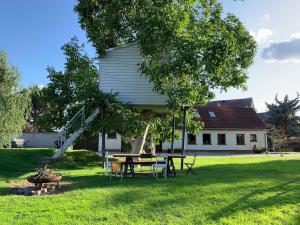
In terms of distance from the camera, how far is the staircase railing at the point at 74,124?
19.2 meters

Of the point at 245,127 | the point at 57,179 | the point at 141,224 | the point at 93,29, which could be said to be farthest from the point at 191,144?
the point at 141,224

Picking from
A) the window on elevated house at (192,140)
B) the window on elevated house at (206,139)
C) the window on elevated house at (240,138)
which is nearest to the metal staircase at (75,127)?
the window on elevated house at (192,140)

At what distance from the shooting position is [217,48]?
17.5 metres

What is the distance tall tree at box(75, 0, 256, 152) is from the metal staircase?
3287mm

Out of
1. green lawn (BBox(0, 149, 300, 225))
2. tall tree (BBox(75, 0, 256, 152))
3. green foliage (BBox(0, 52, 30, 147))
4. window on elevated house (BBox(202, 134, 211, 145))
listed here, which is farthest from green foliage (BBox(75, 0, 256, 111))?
window on elevated house (BBox(202, 134, 211, 145))

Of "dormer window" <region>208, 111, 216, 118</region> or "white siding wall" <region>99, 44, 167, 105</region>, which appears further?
"dormer window" <region>208, 111, 216, 118</region>

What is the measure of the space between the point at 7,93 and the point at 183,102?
1951 centimetres

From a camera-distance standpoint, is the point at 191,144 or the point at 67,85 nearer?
the point at 67,85

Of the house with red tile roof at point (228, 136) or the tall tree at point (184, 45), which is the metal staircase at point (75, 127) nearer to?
the tall tree at point (184, 45)

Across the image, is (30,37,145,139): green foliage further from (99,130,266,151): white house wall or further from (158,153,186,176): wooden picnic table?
(99,130,266,151): white house wall

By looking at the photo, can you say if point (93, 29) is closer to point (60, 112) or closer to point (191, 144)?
point (60, 112)

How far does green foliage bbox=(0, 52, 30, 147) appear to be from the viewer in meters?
29.7

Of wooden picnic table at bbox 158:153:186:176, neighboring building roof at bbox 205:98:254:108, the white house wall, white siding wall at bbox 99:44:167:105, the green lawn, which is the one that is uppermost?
neighboring building roof at bbox 205:98:254:108

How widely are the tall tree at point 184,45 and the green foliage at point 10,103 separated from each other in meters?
12.7
